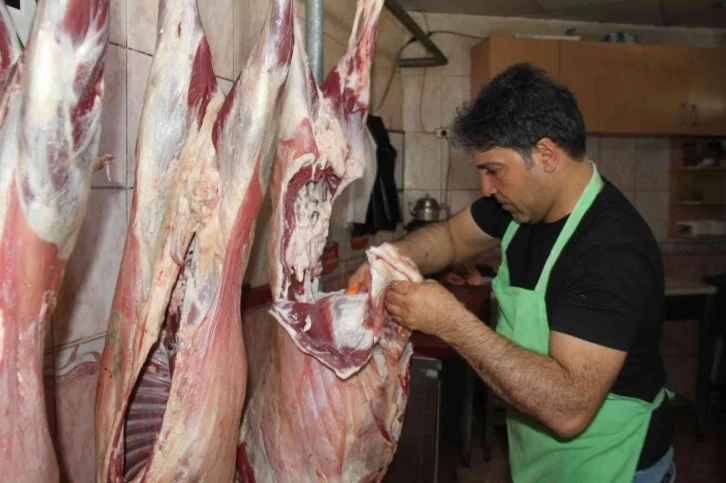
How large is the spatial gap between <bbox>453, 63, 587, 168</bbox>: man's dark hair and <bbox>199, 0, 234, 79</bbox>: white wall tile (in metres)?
0.72

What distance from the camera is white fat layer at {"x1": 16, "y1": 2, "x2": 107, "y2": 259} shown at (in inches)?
28.0

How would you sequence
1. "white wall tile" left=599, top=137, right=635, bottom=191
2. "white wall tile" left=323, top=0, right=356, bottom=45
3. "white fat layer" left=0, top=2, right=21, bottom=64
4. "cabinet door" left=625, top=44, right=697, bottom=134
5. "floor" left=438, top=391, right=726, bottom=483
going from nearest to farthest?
"white fat layer" left=0, top=2, right=21, bottom=64 < "white wall tile" left=323, top=0, right=356, bottom=45 < "floor" left=438, top=391, right=726, bottom=483 < "cabinet door" left=625, top=44, right=697, bottom=134 < "white wall tile" left=599, top=137, right=635, bottom=191

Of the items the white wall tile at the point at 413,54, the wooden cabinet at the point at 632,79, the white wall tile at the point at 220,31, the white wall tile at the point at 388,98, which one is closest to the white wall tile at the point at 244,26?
the white wall tile at the point at 220,31

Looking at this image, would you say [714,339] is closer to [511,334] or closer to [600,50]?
[600,50]

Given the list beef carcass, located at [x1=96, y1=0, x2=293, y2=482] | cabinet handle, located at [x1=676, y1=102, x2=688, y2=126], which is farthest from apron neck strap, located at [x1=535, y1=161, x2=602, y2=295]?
cabinet handle, located at [x1=676, y1=102, x2=688, y2=126]

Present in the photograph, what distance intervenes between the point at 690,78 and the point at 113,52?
4.63m

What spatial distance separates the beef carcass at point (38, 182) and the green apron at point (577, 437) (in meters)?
1.26

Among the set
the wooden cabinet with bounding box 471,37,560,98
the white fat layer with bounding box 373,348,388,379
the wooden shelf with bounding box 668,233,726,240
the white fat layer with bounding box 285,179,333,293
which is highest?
the wooden cabinet with bounding box 471,37,560,98

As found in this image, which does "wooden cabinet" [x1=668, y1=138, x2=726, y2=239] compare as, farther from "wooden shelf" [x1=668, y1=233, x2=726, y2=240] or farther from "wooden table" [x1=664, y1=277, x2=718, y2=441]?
"wooden table" [x1=664, y1=277, x2=718, y2=441]

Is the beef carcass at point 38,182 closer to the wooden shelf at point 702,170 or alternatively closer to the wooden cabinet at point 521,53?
the wooden cabinet at point 521,53

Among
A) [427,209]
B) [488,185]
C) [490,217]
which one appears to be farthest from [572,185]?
[427,209]

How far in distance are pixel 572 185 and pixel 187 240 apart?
113 cm

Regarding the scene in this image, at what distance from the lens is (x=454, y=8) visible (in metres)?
4.70

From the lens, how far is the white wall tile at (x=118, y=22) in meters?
1.22
